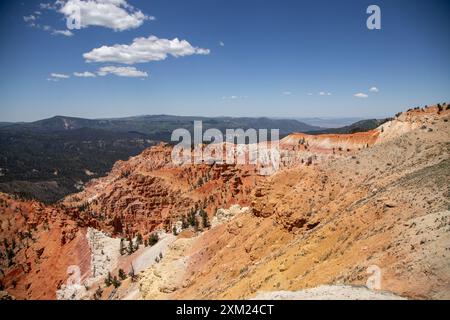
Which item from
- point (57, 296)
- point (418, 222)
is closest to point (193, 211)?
point (57, 296)

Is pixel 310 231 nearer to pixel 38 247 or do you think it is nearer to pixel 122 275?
pixel 122 275

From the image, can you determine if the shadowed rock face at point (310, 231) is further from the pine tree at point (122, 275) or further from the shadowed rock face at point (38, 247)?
the pine tree at point (122, 275)

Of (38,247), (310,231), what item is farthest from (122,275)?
(310,231)

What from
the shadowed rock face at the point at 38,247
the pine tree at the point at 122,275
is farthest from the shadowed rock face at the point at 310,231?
the pine tree at the point at 122,275

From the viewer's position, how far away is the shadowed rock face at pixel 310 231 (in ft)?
40.8

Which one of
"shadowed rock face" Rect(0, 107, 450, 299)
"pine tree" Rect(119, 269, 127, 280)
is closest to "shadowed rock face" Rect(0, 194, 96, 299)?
"shadowed rock face" Rect(0, 107, 450, 299)

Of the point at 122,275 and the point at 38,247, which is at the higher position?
the point at 38,247

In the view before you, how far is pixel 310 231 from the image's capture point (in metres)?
18.8

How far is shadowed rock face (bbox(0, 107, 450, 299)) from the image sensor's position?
12445 millimetres

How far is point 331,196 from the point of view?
22.3m

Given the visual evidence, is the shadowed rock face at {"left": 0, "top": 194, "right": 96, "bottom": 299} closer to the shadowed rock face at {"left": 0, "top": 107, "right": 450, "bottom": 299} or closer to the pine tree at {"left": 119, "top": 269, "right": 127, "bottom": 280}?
the shadowed rock face at {"left": 0, "top": 107, "right": 450, "bottom": 299}
